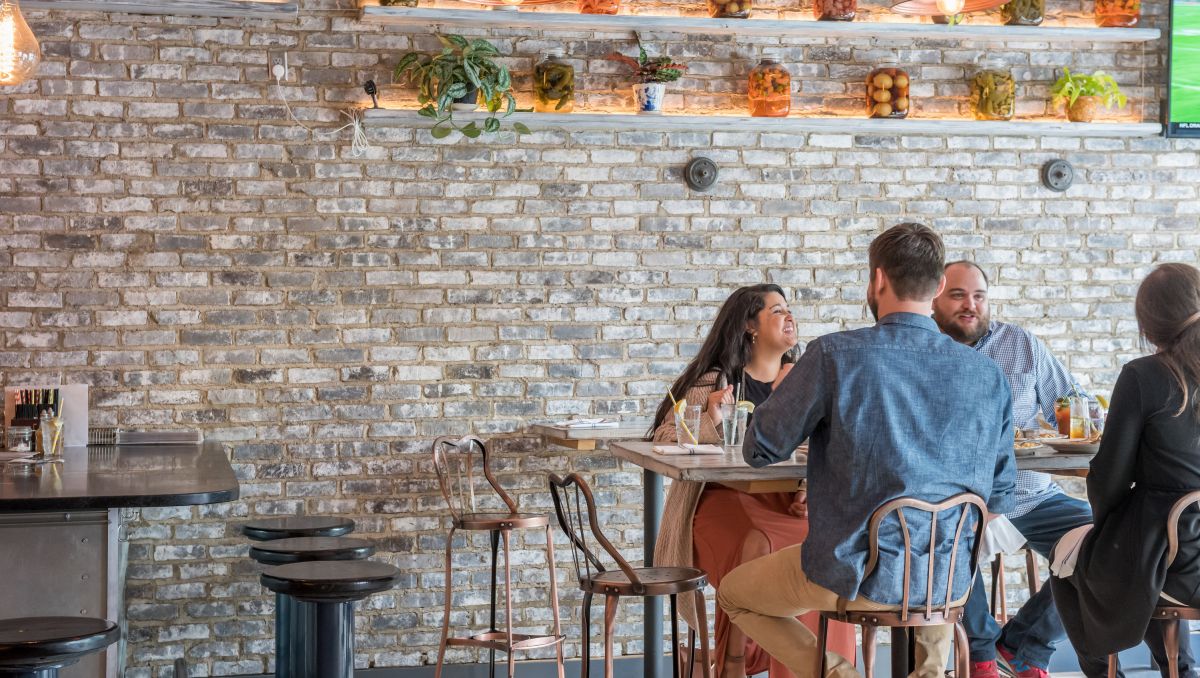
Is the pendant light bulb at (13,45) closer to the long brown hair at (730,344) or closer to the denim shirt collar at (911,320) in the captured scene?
the long brown hair at (730,344)

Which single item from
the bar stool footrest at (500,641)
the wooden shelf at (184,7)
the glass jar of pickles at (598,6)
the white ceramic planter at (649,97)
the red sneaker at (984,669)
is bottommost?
the bar stool footrest at (500,641)

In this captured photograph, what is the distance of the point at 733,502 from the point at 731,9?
7.60ft

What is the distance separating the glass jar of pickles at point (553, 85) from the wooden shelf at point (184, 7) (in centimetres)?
102

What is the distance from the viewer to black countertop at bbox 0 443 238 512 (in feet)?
9.33

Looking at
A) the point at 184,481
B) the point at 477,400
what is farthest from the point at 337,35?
the point at 184,481

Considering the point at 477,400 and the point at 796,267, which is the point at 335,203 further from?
the point at 796,267

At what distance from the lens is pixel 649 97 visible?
5.08 meters

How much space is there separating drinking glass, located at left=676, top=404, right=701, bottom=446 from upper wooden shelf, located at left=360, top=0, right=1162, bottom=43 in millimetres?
1958

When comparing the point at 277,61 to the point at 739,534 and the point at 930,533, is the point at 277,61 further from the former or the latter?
the point at 930,533

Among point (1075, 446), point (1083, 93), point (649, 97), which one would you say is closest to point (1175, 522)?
point (1075, 446)

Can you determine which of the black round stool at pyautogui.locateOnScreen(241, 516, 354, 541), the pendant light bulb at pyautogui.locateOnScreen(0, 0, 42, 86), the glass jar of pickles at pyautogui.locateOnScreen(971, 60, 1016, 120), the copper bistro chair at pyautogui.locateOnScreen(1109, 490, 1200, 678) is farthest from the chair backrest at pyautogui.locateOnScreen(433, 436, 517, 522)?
the glass jar of pickles at pyautogui.locateOnScreen(971, 60, 1016, 120)

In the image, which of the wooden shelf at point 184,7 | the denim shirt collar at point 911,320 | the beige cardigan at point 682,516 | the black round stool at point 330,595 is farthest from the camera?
the wooden shelf at point 184,7

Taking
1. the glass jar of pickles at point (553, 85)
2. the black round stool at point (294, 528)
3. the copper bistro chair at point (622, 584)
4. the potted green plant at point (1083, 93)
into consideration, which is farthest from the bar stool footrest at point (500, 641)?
the potted green plant at point (1083, 93)

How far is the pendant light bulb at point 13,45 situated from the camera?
3.72m
